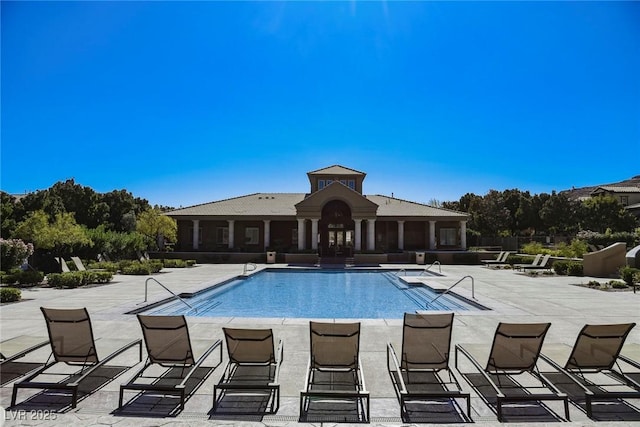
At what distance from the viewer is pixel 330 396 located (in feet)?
13.9

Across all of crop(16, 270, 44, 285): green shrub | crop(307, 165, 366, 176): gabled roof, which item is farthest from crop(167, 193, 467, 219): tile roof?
crop(16, 270, 44, 285): green shrub

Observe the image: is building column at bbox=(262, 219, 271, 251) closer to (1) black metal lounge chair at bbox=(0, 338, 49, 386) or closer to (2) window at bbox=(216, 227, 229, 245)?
(2) window at bbox=(216, 227, 229, 245)

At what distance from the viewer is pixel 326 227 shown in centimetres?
3391

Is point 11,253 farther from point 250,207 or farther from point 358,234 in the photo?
point 358,234

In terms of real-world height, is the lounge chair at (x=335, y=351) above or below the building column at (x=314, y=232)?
below

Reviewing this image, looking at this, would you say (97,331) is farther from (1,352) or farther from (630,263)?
(630,263)

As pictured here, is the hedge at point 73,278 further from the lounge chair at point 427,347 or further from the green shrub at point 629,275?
the green shrub at point 629,275

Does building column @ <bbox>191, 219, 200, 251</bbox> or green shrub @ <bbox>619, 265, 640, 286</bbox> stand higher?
building column @ <bbox>191, 219, 200, 251</bbox>

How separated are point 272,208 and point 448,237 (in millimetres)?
16884

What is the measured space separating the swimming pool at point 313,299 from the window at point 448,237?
15.7m

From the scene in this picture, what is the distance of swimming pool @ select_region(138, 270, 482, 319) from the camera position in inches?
462

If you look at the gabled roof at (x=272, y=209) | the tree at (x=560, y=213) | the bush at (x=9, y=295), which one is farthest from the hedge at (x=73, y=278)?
the tree at (x=560, y=213)

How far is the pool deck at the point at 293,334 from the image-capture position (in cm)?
423

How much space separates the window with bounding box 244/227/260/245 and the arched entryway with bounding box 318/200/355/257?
19.3ft
